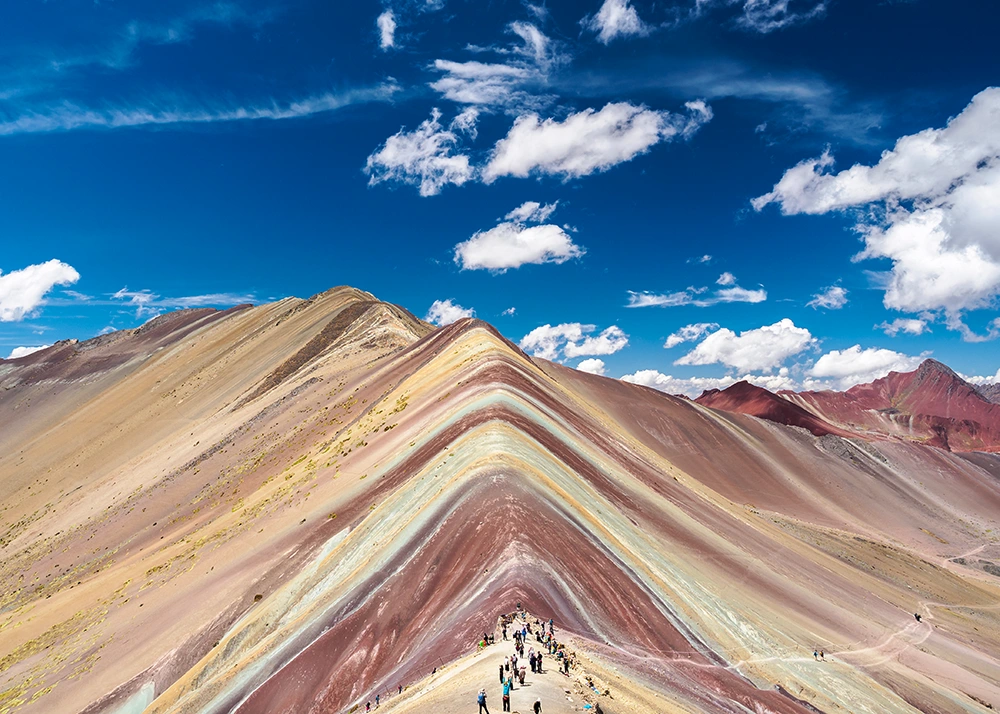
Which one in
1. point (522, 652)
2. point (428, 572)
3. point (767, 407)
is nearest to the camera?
point (522, 652)

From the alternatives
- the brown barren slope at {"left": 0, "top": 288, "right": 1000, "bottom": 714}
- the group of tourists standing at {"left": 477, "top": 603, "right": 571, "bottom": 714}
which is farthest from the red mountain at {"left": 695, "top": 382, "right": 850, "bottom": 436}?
the group of tourists standing at {"left": 477, "top": 603, "right": 571, "bottom": 714}

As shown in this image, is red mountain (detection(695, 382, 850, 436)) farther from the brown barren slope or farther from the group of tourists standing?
the group of tourists standing

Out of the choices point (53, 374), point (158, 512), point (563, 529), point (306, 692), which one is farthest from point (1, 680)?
point (53, 374)

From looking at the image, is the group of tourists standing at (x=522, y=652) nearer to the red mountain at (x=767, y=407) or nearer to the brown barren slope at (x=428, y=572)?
the brown barren slope at (x=428, y=572)

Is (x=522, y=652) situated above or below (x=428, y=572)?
below

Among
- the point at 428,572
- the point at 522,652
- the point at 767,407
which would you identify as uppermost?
the point at 767,407

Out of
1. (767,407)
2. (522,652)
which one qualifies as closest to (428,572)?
(522,652)

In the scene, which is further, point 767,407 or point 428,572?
point 767,407

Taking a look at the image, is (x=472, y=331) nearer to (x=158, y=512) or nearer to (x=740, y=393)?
(x=158, y=512)

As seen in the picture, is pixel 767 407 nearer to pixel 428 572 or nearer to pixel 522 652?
pixel 428 572

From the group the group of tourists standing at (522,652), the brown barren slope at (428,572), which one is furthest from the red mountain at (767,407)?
the group of tourists standing at (522,652)

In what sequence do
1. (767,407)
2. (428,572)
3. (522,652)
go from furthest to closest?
(767,407), (428,572), (522,652)
